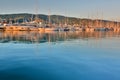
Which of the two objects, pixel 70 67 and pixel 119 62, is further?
pixel 119 62

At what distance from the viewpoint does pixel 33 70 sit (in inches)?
717

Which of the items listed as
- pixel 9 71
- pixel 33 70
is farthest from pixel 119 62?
pixel 9 71

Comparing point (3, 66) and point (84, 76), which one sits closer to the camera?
point (84, 76)

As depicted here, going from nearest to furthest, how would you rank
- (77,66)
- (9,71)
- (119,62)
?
(9,71)
(77,66)
(119,62)

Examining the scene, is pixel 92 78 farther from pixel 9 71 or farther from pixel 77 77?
pixel 9 71

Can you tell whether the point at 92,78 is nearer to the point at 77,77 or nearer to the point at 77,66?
the point at 77,77

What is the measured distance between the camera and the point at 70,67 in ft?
64.8

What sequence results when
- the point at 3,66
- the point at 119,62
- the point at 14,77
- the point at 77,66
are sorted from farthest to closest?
the point at 119,62 < the point at 77,66 < the point at 3,66 < the point at 14,77

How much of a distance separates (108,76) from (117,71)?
1.85 m

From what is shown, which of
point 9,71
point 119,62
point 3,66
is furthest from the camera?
point 119,62

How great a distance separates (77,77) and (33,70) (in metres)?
3.56

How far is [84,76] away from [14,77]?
15.4ft

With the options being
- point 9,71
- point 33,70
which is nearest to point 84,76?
point 33,70

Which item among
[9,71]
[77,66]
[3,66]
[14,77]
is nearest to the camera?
[14,77]
